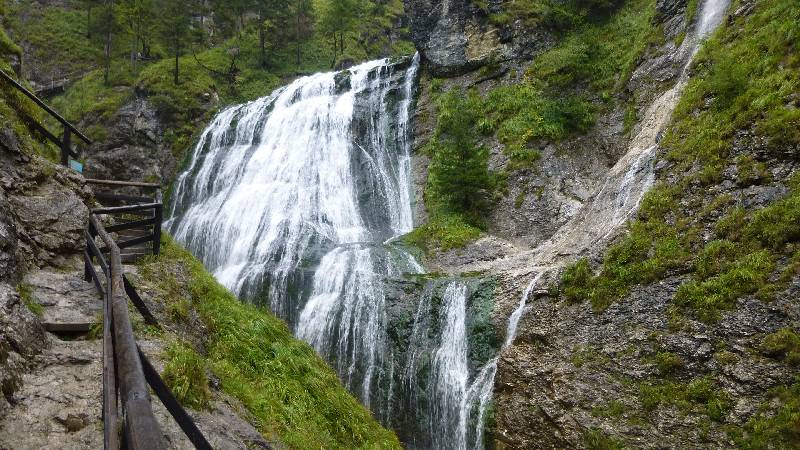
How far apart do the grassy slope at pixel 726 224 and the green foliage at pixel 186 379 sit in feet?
23.0

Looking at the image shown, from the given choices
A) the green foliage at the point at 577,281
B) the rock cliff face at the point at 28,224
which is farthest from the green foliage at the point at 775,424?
the rock cliff face at the point at 28,224

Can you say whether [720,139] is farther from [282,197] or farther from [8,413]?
[282,197]

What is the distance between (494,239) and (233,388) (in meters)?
11.5

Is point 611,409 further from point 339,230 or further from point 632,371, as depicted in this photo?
point 339,230

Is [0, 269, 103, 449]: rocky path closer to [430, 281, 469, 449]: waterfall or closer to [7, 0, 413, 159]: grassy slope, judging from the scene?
[430, 281, 469, 449]: waterfall

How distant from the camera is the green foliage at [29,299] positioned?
5.21 metres

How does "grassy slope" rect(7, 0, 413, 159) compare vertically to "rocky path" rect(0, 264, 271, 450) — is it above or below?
above

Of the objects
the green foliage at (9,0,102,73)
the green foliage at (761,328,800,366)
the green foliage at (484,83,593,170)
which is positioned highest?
the green foliage at (9,0,102,73)

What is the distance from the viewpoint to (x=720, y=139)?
415 inches

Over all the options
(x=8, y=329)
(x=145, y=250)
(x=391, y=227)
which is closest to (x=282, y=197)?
(x=391, y=227)

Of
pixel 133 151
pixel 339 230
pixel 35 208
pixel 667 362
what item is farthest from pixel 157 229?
pixel 133 151

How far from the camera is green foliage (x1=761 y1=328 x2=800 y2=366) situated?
7.27 m

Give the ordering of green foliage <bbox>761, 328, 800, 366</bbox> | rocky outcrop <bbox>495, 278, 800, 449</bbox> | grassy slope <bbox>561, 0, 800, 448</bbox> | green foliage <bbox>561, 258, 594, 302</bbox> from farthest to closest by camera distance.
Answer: green foliage <bbox>561, 258, 594, 302</bbox>, grassy slope <bbox>561, 0, 800, 448</bbox>, rocky outcrop <bbox>495, 278, 800, 449</bbox>, green foliage <bbox>761, 328, 800, 366</bbox>

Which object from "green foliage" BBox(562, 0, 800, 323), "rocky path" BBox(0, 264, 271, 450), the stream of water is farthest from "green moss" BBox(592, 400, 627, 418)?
"rocky path" BBox(0, 264, 271, 450)
